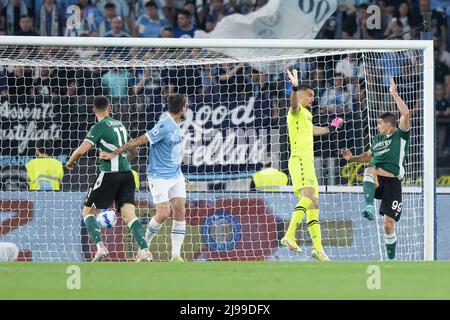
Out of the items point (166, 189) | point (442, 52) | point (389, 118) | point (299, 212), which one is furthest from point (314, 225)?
point (442, 52)

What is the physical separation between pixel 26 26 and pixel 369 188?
20.3 ft

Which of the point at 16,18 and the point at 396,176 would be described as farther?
the point at 16,18

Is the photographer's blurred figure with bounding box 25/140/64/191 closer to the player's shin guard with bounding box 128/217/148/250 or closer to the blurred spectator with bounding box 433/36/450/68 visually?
the player's shin guard with bounding box 128/217/148/250

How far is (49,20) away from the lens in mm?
16734

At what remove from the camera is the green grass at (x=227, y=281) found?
351 inches

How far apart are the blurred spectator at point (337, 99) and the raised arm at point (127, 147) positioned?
121 inches

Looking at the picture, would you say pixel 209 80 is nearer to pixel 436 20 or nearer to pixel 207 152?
pixel 207 152

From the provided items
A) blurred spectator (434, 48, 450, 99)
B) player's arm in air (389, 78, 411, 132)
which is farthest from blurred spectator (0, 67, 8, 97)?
blurred spectator (434, 48, 450, 99)

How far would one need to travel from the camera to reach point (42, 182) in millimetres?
13477

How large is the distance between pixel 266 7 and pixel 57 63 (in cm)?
474

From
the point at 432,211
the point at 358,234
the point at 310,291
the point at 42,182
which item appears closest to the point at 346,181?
the point at 358,234

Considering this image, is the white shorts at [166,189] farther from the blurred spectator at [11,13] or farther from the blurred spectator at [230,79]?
the blurred spectator at [11,13]

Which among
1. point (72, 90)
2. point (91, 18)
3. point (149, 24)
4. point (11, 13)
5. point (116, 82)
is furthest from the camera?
point (149, 24)

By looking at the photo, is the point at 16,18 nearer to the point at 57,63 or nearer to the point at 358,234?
the point at 57,63
